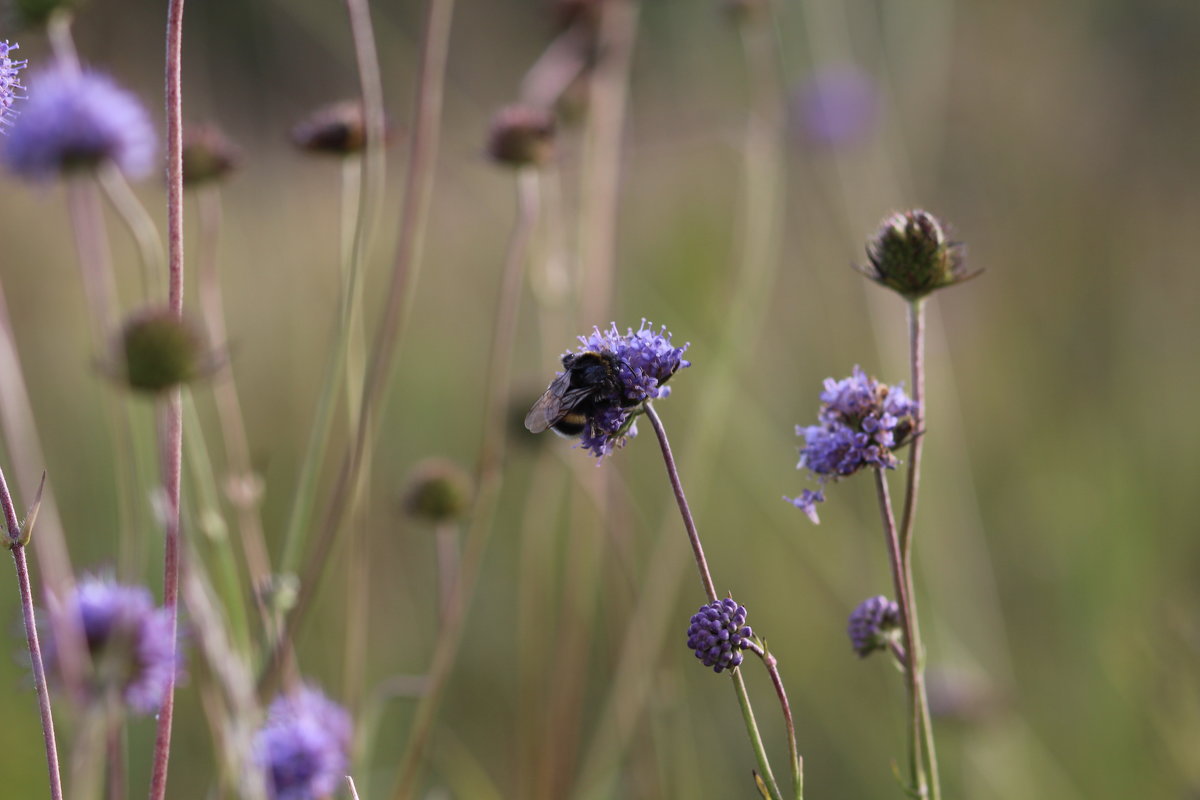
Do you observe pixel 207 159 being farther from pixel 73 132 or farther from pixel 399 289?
pixel 399 289

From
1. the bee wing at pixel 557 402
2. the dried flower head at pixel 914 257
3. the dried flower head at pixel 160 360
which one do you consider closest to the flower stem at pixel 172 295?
the dried flower head at pixel 160 360

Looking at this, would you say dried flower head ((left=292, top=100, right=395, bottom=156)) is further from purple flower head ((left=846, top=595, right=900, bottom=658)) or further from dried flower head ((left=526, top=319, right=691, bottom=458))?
purple flower head ((left=846, top=595, right=900, bottom=658))

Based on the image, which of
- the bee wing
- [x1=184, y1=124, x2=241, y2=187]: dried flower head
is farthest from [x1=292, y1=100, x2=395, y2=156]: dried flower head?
the bee wing

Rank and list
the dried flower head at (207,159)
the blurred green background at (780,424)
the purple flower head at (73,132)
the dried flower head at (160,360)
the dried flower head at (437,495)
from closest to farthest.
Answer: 1. the dried flower head at (160,360)
2. the purple flower head at (73,132)
3. the dried flower head at (207,159)
4. the dried flower head at (437,495)
5. the blurred green background at (780,424)

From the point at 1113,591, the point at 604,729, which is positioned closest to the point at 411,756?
the point at 604,729

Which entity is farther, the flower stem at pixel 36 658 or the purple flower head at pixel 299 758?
the purple flower head at pixel 299 758

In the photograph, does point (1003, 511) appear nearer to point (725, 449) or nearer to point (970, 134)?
point (725, 449)

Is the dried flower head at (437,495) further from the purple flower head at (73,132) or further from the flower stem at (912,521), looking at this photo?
the flower stem at (912,521)
